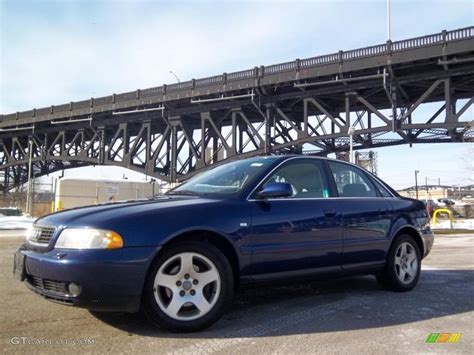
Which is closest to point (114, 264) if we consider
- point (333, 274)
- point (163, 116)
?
point (333, 274)

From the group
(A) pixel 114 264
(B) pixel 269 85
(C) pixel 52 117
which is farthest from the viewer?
(C) pixel 52 117

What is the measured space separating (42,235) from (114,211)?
2.15 feet

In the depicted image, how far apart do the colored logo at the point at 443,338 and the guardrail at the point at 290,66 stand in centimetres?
2064

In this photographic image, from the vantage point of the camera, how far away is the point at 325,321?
170 inches

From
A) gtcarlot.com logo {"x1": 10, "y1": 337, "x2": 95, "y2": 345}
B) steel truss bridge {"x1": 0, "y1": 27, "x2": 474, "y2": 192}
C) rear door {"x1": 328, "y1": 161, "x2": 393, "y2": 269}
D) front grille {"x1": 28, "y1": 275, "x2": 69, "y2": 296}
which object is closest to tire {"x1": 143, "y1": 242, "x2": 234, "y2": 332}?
gtcarlot.com logo {"x1": 10, "y1": 337, "x2": 95, "y2": 345}

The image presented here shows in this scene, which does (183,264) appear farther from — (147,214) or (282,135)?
(282,135)

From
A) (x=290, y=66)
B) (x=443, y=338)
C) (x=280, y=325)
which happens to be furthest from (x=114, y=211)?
(x=290, y=66)

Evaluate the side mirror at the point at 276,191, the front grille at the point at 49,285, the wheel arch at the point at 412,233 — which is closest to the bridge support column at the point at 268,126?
the wheel arch at the point at 412,233

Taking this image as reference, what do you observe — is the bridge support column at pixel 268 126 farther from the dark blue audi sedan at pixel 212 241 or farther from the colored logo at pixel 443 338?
the colored logo at pixel 443 338

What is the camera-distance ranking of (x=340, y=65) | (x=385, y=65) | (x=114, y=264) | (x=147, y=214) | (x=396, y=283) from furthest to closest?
1. (x=340, y=65)
2. (x=385, y=65)
3. (x=396, y=283)
4. (x=147, y=214)
5. (x=114, y=264)

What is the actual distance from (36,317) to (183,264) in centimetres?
157

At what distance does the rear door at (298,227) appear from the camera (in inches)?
171

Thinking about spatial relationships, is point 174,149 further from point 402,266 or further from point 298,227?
point 298,227

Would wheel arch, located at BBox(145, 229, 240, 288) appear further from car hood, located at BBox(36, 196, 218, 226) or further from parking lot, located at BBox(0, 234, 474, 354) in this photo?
parking lot, located at BBox(0, 234, 474, 354)
